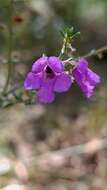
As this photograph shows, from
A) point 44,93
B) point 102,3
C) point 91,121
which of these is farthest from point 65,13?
point 44,93

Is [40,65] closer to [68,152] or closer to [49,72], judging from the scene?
[49,72]

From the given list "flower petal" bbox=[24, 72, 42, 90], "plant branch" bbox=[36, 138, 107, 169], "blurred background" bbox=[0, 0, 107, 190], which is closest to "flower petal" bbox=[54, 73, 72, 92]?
"flower petal" bbox=[24, 72, 42, 90]

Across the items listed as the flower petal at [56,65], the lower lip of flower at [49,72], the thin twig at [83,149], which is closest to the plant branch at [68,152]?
the thin twig at [83,149]

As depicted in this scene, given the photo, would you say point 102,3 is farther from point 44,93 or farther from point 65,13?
point 44,93

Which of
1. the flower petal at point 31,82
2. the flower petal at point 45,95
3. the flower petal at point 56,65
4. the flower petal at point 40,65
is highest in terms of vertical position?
the flower petal at point 40,65

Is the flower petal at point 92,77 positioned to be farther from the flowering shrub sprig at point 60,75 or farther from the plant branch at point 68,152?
the plant branch at point 68,152

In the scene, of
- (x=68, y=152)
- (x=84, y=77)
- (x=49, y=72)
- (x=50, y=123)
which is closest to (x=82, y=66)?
(x=84, y=77)
